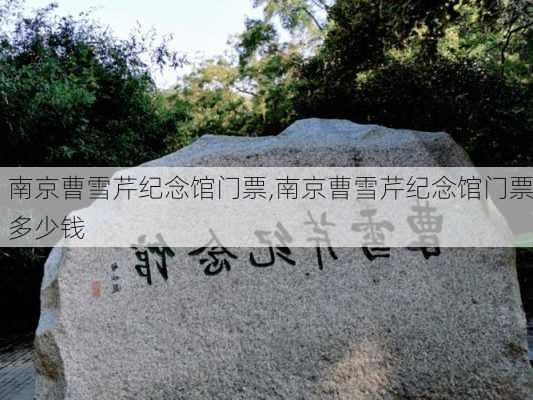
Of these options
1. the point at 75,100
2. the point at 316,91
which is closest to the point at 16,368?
the point at 75,100

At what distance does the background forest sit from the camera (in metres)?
6.27

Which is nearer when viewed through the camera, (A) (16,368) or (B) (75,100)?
(A) (16,368)

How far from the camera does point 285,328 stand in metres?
2.96

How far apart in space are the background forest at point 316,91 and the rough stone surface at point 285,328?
3.31 meters

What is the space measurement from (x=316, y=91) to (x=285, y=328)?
588 cm

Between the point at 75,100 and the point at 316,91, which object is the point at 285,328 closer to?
the point at 75,100

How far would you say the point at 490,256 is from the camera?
315 centimetres

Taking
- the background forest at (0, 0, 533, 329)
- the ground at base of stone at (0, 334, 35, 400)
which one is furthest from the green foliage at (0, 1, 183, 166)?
the ground at base of stone at (0, 334, 35, 400)

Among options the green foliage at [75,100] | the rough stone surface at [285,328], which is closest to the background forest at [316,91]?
the green foliage at [75,100]

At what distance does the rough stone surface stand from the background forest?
130 inches

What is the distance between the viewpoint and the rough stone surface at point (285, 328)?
2.84 meters

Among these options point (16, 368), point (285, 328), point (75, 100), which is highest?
point (75, 100)

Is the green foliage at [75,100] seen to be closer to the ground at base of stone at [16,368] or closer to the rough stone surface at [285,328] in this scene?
the ground at base of stone at [16,368]

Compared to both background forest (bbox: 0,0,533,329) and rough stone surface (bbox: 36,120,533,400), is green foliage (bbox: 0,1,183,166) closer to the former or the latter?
background forest (bbox: 0,0,533,329)
